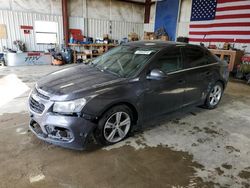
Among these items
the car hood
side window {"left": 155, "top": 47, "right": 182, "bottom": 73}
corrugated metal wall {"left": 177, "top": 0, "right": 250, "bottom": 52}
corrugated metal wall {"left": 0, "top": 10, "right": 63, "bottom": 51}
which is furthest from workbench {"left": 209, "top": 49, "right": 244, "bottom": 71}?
corrugated metal wall {"left": 0, "top": 10, "right": 63, "bottom": 51}

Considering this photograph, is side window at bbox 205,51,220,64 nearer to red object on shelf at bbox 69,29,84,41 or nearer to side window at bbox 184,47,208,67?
side window at bbox 184,47,208,67

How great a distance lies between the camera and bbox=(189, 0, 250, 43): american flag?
A: 7.27 meters

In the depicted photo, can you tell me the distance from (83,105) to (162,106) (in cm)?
121

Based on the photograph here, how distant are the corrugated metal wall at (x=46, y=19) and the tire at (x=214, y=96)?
8017mm

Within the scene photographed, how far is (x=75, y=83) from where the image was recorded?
233cm

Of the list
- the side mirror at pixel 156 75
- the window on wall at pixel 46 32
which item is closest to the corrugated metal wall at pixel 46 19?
the window on wall at pixel 46 32

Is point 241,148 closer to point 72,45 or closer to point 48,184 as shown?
point 48,184

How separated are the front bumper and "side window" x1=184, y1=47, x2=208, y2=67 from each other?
1.86 m

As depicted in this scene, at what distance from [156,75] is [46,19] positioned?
8335 millimetres

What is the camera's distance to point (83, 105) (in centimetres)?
208

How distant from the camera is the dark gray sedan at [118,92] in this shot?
82.7 inches

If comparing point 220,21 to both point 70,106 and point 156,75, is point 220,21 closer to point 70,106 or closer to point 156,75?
point 156,75

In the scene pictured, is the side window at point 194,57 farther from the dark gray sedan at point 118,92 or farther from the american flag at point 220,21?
the american flag at point 220,21

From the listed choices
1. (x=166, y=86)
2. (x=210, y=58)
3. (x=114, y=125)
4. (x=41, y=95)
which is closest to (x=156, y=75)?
(x=166, y=86)
